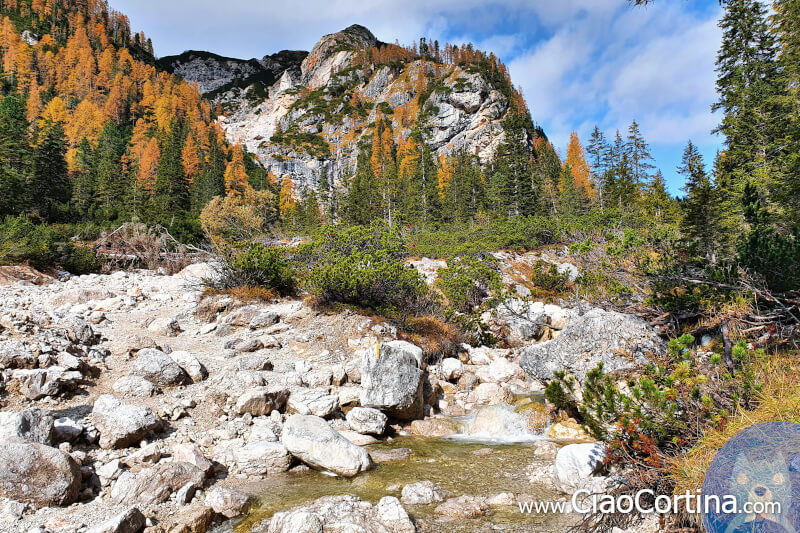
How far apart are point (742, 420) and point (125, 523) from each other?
557 centimetres

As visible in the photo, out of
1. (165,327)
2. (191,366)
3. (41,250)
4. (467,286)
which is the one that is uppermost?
(41,250)


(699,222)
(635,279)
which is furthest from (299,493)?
(699,222)

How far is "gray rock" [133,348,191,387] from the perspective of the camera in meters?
7.10

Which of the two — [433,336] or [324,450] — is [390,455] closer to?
[324,450]

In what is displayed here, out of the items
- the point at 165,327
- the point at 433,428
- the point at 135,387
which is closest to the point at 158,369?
the point at 135,387

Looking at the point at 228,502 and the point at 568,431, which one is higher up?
the point at 228,502

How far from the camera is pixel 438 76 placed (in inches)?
4139

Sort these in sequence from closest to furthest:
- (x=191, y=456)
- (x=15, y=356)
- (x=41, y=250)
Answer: (x=191, y=456) → (x=15, y=356) → (x=41, y=250)

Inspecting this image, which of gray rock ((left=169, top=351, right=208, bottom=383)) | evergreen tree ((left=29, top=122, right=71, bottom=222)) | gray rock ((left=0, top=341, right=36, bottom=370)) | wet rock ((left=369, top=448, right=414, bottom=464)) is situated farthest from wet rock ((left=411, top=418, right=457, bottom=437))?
evergreen tree ((left=29, top=122, right=71, bottom=222))

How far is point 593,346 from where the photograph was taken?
8.80m

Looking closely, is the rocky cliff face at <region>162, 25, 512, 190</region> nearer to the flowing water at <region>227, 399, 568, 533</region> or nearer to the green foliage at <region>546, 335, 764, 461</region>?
the flowing water at <region>227, 399, 568, 533</region>

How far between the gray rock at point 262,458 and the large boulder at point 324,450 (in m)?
0.13

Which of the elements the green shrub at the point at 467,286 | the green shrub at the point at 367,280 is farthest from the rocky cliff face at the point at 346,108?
the green shrub at the point at 367,280

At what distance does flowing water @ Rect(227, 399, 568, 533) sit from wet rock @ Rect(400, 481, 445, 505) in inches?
4.7
